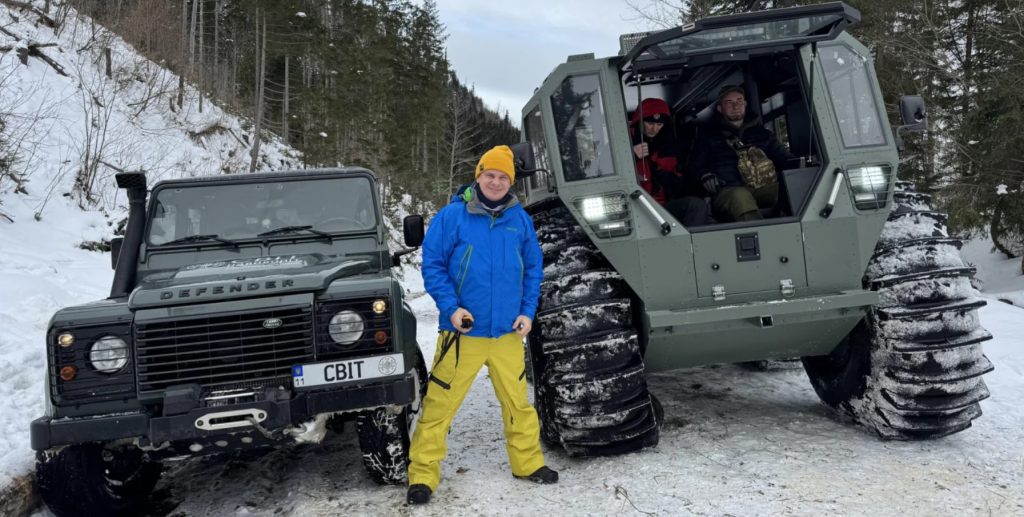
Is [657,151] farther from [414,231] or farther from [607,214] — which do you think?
[414,231]

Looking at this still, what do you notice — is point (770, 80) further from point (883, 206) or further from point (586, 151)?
point (586, 151)

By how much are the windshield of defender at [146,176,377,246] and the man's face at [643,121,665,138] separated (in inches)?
87.1

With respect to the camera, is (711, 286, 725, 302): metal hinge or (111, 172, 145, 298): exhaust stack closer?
(711, 286, 725, 302): metal hinge

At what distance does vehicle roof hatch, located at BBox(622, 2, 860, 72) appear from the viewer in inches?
146

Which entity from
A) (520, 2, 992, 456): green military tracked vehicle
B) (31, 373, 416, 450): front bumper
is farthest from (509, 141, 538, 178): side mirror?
(31, 373, 416, 450): front bumper

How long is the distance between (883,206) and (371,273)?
3.22 m

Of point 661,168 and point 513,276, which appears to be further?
point 661,168

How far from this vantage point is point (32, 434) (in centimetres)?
320

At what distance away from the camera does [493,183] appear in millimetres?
3898

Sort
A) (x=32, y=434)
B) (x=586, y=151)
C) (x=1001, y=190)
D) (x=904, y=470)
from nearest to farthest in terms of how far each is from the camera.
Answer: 1. (x=32, y=434)
2. (x=904, y=470)
3. (x=586, y=151)
4. (x=1001, y=190)

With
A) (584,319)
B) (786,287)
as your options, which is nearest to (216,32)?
(584,319)

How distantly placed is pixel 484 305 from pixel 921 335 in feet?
8.27

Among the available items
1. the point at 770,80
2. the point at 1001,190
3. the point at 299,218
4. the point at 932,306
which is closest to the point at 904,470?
the point at 932,306

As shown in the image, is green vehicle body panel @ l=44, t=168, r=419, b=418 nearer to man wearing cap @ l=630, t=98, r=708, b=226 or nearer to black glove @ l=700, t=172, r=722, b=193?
man wearing cap @ l=630, t=98, r=708, b=226
